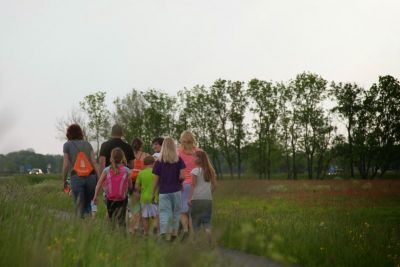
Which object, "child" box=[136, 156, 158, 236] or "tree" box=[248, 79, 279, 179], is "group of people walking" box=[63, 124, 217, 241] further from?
"tree" box=[248, 79, 279, 179]

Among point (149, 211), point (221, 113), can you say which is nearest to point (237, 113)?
point (221, 113)

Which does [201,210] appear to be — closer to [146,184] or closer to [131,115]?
[146,184]

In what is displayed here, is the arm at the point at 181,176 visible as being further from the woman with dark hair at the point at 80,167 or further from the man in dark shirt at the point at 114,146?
the woman with dark hair at the point at 80,167

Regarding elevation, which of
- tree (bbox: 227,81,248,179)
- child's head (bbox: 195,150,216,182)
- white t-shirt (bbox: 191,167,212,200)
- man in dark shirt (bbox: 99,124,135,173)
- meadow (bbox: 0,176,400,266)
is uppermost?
tree (bbox: 227,81,248,179)

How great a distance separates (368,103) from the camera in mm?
67625

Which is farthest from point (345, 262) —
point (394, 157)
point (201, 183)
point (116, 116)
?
point (116, 116)

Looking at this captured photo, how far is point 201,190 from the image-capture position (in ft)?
36.2

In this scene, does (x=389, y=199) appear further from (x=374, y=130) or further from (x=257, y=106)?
(x=257, y=106)

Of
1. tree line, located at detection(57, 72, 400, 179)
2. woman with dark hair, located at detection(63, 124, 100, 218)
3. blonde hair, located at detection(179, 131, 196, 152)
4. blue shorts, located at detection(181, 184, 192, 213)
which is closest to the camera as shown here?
woman with dark hair, located at detection(63, 124, 100, 218)

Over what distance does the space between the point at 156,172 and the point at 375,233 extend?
431cm

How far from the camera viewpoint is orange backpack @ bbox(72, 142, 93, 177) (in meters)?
11.3

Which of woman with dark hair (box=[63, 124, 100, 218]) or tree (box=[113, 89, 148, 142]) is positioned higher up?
tree (box=[113, 89, 148, 142])

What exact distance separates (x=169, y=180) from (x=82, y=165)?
1684 millimetres

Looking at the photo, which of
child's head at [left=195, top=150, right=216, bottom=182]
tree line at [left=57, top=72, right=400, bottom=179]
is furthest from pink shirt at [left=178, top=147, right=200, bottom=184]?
tree line at [left=57, top=72, right=400, bottom=179]
